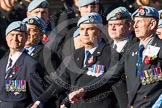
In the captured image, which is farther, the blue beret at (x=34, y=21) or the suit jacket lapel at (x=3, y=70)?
the blue beret at (x=34, y=21)

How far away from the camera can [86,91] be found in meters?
11.9

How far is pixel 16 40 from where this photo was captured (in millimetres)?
12977

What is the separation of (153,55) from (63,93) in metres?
2.30

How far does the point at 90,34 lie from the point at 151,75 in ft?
5.00

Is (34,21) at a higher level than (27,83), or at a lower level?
higher

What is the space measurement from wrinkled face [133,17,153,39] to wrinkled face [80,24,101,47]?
38.1 inches

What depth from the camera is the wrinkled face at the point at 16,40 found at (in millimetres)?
12930

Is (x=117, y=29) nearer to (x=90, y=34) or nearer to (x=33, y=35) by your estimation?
(x=90, y=34)

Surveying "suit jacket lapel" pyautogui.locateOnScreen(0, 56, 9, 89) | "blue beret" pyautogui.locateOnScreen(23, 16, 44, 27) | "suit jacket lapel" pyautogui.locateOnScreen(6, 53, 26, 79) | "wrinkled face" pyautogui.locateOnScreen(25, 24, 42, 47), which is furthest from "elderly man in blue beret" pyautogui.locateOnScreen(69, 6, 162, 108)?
"blue beret" pyautogui.locateOnScreen(23, 16, 44, 27)

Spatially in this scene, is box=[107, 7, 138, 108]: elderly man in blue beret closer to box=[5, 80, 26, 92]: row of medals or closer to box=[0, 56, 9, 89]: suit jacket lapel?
box=[5, 80, 26, 92]: row of medals

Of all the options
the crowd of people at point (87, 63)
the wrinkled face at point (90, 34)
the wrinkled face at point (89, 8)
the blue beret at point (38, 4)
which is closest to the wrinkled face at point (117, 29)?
the crowd of people at point (87, 63)

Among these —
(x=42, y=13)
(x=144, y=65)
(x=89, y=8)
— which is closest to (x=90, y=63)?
(x=144, y=65)

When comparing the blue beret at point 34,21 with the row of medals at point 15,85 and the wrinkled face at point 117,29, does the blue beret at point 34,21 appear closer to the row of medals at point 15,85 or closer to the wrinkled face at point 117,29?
the wrinkled face at point 117,29

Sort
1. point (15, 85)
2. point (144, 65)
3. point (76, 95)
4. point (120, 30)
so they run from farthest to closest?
1. point (120, 30)
2. point (15, 85)
3. point (76, 95)
4. point (144, 65)
